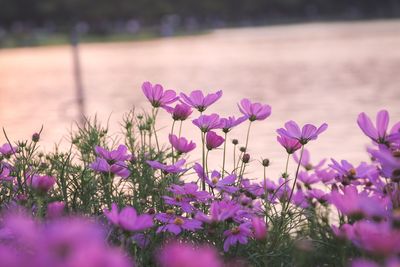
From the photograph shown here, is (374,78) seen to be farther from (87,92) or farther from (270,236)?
(270,236)

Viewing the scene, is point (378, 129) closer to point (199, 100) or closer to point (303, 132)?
point (303, 132)

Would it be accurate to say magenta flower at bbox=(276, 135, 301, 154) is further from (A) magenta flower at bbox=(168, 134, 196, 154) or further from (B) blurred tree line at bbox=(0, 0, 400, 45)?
(B) blurred tree line at bbox=(0, 0, 400, 45)

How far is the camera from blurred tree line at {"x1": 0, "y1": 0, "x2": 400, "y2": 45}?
5169 cm

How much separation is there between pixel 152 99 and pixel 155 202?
347 mm

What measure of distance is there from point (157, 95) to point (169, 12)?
55.5 metres

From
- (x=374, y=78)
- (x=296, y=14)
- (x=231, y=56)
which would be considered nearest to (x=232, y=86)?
(x=374, y=78)

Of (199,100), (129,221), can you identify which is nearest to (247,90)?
(199,100)

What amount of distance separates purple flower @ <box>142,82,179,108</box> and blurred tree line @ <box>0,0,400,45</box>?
43587 mm

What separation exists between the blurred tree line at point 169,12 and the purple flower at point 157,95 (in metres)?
43.6

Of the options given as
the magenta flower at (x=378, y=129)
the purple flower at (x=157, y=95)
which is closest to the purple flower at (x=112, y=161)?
the purple flower at (x=157, y=95)

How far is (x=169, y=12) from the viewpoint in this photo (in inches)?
2212

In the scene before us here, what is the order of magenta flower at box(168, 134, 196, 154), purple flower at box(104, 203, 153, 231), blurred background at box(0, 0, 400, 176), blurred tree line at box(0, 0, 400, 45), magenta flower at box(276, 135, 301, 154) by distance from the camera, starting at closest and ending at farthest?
1. purple flower at box(104, 203, 153, 231)
2. magenta flower at box(276, 135, 301, 154)
3. magenta flower at box(168, 134, 196, 154)
4. blurred background at box(0, 0, 400, 176)
5. blurred tree line at box(0, 0, 400, 45)

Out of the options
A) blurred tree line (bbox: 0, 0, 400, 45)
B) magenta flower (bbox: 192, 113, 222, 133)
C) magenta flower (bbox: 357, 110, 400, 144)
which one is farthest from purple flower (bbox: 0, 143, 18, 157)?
blurred tree line (bbox: 0, 0, 400, 45)

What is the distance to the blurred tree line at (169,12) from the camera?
51688 millimetres
